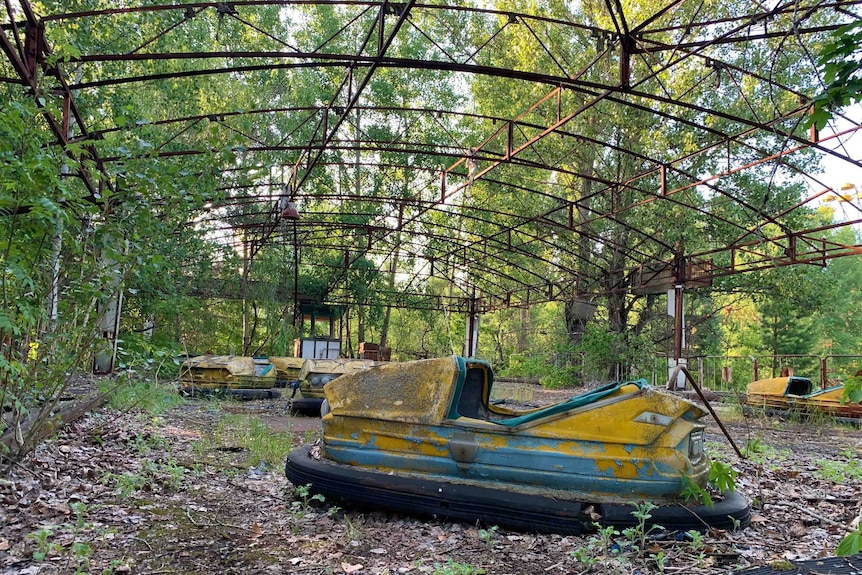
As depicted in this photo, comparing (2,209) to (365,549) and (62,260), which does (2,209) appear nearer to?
(62,260)

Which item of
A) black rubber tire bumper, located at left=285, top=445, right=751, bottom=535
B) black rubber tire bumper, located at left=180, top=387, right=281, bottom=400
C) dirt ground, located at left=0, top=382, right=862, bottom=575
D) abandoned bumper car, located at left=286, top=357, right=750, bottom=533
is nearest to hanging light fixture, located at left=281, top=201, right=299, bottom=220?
black rubber tire bumper, located at left=180, top=387, right=281, bottom=400

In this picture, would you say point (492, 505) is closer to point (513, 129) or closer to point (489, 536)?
point (489, 536)

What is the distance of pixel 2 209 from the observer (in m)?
2.82

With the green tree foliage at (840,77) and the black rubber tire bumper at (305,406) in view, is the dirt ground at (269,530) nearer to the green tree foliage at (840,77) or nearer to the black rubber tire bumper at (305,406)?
the green tree foliage at (840,77)

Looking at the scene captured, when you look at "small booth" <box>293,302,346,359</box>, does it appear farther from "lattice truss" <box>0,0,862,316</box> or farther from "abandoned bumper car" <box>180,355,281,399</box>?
"abandoned bumper car" <box>180,355,281,399</box>

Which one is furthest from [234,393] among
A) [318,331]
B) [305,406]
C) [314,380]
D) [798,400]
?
[318,331]

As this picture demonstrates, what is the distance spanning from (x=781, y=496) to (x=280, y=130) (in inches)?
646

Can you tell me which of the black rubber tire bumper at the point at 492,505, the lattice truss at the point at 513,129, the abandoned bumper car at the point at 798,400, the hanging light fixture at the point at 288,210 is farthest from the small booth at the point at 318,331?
the black rubber tire bumper at the point at 492,505

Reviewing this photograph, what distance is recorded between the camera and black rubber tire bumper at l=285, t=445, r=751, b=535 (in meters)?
2.84

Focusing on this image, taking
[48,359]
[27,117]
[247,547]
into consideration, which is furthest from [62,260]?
[247,547]

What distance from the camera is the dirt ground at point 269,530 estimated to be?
8.16 feet

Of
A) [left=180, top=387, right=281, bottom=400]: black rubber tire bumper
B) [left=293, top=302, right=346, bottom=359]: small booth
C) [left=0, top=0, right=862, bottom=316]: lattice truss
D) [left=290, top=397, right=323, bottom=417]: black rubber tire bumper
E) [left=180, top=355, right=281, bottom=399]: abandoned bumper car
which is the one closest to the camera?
[left=0, top=0, right=862, bottom=316]: lattice truss

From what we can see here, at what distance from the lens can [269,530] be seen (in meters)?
3.03

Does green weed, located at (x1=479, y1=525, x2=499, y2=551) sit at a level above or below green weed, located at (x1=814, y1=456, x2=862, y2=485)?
below
